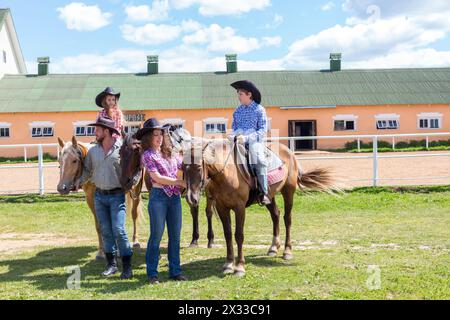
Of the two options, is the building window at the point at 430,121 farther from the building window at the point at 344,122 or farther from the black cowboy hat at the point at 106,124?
the black cowboy hat at the point at 106,124

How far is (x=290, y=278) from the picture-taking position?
5.75 meters

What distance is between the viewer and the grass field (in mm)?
5258

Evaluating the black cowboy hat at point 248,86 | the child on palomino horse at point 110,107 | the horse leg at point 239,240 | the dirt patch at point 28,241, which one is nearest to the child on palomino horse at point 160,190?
the horse leg at point 239,240

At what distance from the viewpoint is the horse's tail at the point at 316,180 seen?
7.97 meters

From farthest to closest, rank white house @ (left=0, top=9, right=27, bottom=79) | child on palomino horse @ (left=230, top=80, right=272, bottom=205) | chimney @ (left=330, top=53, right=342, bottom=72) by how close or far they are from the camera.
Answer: chimney @ (left=330, top=53, right=342, bottom=72)
white house @ (left=0, top=9, right=27, bottom=79)
child on palomino horse @ (left=230, top=80, right=272, bottom=205)

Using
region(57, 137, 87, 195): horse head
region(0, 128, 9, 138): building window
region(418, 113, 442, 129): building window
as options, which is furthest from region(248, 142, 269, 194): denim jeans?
region(418, 113, 442, 129): building window

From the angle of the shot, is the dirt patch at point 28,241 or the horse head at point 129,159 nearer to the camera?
the horse head at point 129,159

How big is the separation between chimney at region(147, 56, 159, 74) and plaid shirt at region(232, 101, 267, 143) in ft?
101

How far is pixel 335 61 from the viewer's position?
36469 mm

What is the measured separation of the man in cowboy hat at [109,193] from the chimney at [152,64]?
102 ft

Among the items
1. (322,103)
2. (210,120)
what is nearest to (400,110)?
(322,103)

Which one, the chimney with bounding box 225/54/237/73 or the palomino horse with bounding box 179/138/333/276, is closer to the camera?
the palomino horse with bounding box 179/138/333/276

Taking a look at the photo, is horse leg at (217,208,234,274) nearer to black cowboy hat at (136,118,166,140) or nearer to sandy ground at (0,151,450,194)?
black cowboy hat at (136,118,166,140)
